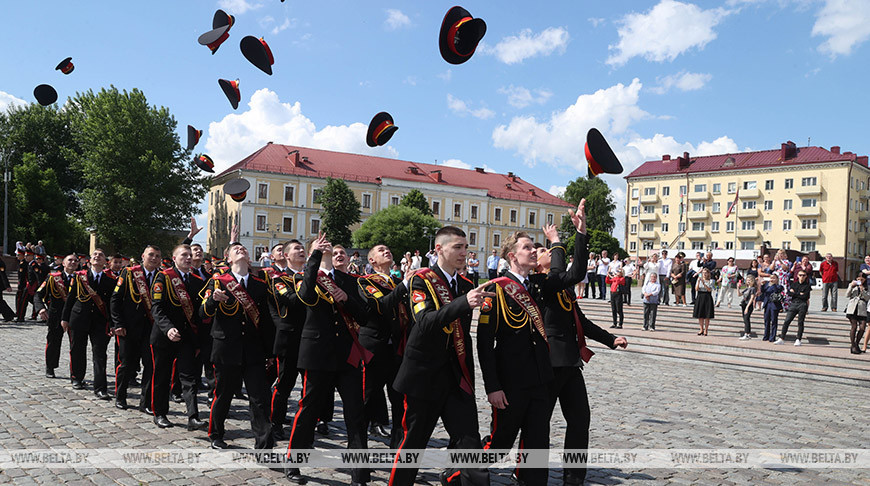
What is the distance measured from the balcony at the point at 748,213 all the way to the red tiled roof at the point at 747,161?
5.64 metres

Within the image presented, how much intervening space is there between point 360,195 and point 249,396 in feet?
237

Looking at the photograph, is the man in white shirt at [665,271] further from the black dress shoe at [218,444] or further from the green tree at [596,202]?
the green tree at [596,202]

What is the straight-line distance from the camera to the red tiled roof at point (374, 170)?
75.3m

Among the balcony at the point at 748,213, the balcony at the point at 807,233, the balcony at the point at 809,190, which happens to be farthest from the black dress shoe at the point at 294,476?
the balcony at the point at 748,213

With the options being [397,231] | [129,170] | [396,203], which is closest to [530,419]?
[129,170]

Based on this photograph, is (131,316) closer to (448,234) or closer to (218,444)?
(218,444)

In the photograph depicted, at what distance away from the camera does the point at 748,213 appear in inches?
3420

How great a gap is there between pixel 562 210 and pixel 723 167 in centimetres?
2174

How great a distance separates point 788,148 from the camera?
83.2 meters

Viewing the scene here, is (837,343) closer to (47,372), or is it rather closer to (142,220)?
(47,372)

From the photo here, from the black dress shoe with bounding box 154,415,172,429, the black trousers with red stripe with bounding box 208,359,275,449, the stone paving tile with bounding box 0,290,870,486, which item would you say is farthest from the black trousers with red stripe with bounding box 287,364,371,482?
the black dress shoe with bounding box 154,415,172,429

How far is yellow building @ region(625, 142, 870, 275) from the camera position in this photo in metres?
80.3

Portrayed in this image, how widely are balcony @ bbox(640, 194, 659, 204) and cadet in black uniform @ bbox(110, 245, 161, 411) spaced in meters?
91.5

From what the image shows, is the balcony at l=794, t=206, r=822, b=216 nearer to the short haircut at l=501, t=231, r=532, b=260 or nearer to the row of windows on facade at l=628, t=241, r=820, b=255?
the row of windows on facade at l=628, t=241, r=820, b=255
